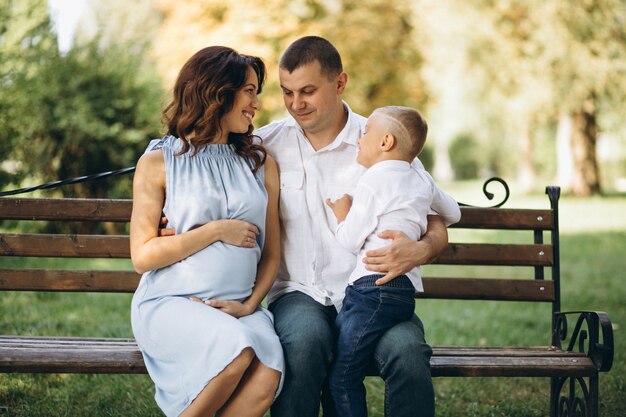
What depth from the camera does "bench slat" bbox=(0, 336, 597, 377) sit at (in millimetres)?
2875

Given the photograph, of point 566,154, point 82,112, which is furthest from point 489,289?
point 566,154

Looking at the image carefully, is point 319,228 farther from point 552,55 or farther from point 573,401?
point 552,55

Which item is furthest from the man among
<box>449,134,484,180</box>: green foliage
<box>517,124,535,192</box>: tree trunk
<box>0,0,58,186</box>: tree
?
<box>449,134,484,180</box>: green foliage

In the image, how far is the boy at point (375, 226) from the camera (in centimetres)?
284

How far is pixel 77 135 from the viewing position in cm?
862

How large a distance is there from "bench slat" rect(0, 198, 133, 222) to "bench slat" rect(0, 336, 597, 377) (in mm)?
595

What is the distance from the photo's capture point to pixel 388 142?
2938mm

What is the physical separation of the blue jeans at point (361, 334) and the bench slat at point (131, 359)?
0.34 meters

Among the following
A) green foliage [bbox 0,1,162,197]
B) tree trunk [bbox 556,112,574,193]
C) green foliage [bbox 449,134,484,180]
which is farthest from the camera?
green foliage [bbox 449,134,484,180]

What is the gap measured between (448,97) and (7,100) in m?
18.7

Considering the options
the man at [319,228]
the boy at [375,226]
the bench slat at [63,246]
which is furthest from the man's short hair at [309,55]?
the bench slat at [63,246]

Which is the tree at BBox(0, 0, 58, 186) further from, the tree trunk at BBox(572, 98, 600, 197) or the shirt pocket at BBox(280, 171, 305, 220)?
the tree trunk at BBox(572, 98, 600, 197)

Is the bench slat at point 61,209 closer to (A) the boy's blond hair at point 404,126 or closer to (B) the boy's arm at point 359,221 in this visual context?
(B) the boy's arm at point 359,221

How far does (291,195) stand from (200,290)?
671mm
